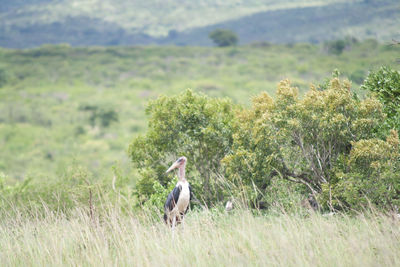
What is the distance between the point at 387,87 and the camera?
11.1 meters

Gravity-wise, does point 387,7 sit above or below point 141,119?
above

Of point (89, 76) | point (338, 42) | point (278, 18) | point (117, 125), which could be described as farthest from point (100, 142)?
point (278, 18)

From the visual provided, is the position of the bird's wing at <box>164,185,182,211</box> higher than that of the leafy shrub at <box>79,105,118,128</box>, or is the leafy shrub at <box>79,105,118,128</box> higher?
the bird's wing at <box>164,185,182,211</box>

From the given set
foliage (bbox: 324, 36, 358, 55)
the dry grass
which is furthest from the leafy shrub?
the dry grass

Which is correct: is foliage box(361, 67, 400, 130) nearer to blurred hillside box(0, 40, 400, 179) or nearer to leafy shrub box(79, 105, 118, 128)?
blurred hillside box(0, 40, 400, 179)

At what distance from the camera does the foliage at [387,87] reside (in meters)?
10.8

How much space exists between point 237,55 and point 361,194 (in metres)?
120

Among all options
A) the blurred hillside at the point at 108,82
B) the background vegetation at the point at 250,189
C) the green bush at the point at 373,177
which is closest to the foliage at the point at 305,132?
the background vegetation at the point at 250,189

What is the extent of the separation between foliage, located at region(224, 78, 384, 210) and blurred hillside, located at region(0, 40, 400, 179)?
58.5 m

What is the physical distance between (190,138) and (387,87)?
6134 mm

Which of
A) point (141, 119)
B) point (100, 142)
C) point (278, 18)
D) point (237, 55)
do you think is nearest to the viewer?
point (100, 142)

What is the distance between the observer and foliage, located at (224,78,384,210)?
974 centimetres

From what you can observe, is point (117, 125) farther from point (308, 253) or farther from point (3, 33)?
point (3, 33)

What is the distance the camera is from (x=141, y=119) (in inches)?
3735
